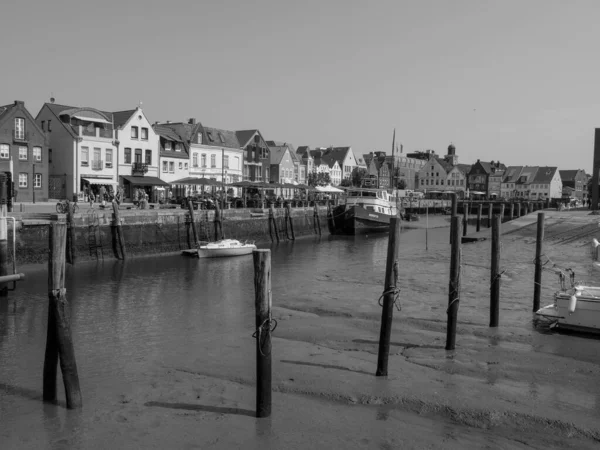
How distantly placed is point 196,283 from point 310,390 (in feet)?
49.1

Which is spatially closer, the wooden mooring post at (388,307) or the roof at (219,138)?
the wooden mooring post at (388,307)

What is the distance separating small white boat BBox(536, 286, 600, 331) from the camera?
1307cm

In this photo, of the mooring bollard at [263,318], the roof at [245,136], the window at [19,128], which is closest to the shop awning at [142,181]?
the window at [19,128]

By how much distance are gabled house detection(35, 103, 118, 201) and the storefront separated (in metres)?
1.18

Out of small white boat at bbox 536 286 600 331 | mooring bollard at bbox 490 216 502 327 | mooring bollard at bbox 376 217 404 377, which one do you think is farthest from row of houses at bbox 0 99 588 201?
mooring bollard at bbox 376 217 404 377

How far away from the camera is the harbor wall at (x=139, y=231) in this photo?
91.9 ft

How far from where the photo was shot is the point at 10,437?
841 centimetres

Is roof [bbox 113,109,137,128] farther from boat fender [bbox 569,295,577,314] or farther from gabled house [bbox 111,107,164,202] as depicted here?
boat fender [bbox 569,295,577,314]

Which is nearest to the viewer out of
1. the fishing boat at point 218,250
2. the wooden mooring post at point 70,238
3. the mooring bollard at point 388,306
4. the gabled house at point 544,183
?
the mooring bollard at point 388,306

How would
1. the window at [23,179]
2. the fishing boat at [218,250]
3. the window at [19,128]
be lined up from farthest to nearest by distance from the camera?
the window at [23,179]
the window at [19,128]
the fishing boat at [218,250]

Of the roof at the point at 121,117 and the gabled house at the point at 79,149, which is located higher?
the roof at the point at 121,117

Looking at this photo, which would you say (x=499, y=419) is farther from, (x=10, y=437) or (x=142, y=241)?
(x=142, y=241)

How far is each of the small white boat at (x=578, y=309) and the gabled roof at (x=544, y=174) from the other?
125m

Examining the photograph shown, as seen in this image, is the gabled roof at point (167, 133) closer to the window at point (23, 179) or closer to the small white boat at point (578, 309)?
the window at point (23, 179)
